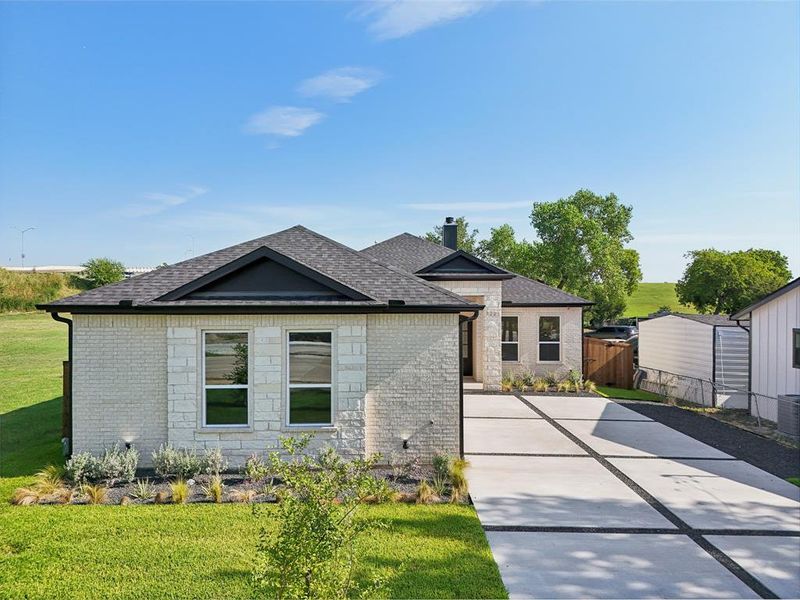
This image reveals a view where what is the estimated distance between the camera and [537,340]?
20531 mm

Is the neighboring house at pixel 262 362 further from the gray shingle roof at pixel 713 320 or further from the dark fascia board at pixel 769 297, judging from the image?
the gray shingle roof at pixel 713 320

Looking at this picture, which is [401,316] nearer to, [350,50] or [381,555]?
[381,555]

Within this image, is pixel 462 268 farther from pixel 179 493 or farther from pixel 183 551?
pixel 183 551

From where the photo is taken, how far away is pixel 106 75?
39.6 feet

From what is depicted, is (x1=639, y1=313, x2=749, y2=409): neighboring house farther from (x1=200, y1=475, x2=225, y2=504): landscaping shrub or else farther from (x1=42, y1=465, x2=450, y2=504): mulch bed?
(x1=200, y1=475, x2=225, y2=504): landscaping shrub

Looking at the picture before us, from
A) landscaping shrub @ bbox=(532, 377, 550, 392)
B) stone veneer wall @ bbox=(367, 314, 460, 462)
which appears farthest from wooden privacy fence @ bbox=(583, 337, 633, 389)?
stone veneer wall @ bbox=(367, 314, 460, 462)

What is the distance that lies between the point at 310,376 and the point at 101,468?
4.03 metres

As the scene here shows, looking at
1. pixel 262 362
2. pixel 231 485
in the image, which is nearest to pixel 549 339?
pixel 262 362

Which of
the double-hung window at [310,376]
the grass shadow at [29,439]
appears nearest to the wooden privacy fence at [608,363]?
the double-hung window at [310,376]

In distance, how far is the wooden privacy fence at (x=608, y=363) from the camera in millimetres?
21125

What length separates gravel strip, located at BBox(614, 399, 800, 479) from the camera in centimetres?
1012

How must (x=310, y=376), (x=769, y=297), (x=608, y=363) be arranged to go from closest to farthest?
(x=310, y=376) → (x=769, y=297) → (x=608, y=363)

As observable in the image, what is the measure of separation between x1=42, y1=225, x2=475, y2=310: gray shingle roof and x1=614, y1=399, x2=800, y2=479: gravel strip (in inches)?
288

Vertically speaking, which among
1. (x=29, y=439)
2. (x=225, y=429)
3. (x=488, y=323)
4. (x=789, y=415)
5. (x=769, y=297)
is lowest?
(x=29, y=439)
